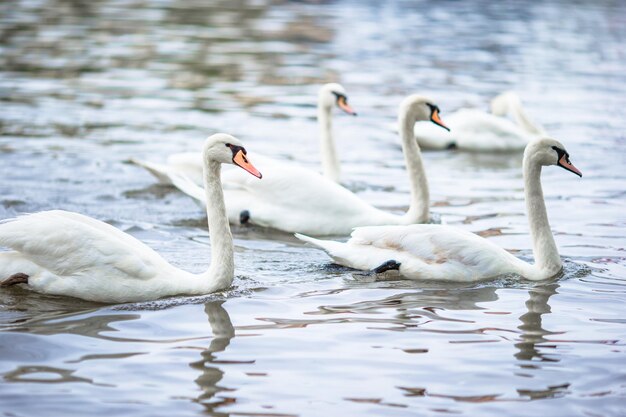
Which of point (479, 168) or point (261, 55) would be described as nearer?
point (479, 168)

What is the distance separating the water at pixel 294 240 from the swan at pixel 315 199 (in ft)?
0.95

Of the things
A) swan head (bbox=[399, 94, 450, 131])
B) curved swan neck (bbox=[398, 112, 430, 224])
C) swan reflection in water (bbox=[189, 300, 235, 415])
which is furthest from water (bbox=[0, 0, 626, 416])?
swan head (bbox=[399, 94, 450, 131])

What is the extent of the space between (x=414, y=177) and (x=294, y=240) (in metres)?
1.35

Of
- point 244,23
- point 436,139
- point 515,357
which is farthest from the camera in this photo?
point 244,23

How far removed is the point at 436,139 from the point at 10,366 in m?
10.5

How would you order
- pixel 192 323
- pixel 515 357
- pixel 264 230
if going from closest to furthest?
pixel 515 357, pixel 192 323, pixel 264 230

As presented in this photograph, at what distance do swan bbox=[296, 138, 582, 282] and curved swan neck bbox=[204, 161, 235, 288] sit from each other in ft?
3.62

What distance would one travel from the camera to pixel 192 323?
816 centimetres

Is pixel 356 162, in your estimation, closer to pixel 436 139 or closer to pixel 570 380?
pixel 436 139

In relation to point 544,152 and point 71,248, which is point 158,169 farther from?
point 544,152

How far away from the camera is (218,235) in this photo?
350 inches

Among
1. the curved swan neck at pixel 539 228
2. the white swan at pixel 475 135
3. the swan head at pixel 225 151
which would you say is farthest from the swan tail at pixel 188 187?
the white swan at pixel 475 135

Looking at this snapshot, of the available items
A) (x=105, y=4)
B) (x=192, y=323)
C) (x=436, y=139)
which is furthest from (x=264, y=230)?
(x=105, y=4)

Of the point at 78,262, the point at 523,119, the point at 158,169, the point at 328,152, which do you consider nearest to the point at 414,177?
the point at 328,152
